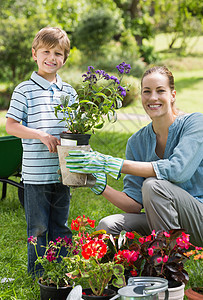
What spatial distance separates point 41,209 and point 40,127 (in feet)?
1.53

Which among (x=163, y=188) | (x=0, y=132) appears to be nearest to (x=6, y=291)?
(x=163, y=188)

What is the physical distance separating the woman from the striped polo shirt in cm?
32

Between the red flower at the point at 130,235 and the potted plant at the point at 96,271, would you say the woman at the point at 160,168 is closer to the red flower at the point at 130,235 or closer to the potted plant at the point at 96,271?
the red flower at the point at 130,235

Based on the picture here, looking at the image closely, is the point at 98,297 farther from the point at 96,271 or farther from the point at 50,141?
the point at 50,141

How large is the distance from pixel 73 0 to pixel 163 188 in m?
15.1

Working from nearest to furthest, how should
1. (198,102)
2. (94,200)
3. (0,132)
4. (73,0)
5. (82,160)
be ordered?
(82,160)
(94,200)
(0,132)
(198,102)
(73,0)

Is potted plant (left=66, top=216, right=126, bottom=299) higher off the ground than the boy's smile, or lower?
lower

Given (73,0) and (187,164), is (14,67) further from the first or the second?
(187,164)

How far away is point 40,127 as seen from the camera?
2.40 meters

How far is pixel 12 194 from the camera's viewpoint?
4508mm

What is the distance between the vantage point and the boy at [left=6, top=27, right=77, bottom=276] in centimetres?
239

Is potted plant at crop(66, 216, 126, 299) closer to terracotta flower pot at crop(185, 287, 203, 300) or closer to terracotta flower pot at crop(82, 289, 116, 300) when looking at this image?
terracotta flower pot at crop(82, 289, 116, 300)

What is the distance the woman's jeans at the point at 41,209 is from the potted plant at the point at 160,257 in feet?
2.22

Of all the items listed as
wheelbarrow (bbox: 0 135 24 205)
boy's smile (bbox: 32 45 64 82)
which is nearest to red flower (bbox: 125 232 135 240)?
boy's smile (bbox: 32 45 64 82)
